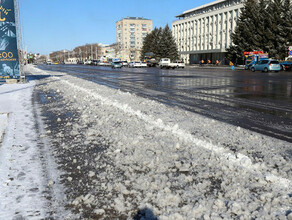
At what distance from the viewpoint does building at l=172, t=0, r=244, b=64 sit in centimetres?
7469

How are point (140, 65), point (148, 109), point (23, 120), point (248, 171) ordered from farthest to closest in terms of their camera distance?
point (140, 65) < point (148, 109) < point (23, 120) < point (248, 171)

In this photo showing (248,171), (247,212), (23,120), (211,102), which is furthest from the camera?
(211,102)

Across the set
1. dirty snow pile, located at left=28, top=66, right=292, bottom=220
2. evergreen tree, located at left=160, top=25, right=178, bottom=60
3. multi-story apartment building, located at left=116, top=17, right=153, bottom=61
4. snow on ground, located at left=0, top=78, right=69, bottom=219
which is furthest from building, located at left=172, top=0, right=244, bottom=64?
multi-story apartment building, located at left=116, top=17, right=153, bottom=61

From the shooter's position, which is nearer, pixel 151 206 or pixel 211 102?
pixel 151 206

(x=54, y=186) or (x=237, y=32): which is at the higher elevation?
(x=237, y=32)

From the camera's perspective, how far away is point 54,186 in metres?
3.47

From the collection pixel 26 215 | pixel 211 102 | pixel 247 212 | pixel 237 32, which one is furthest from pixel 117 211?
pixel 237 32

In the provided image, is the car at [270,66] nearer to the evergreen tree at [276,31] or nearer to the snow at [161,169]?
the evergreen tree at [276,31]

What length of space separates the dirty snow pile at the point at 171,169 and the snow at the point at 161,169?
1 cm

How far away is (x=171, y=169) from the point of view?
12.7ft

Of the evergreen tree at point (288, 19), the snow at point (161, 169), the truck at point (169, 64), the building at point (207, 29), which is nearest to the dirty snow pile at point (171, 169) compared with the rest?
the snow at point (161, 169)

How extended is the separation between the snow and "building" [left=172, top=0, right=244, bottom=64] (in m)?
65.8

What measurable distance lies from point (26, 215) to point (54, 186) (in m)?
0.63

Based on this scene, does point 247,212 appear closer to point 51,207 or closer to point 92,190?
point 92,190
